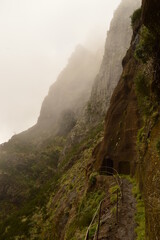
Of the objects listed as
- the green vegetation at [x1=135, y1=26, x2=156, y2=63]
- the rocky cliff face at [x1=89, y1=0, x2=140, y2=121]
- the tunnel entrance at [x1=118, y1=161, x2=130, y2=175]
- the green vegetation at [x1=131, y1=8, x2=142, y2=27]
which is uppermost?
the rocky cliff face at [x1=89, y1=0, x2=140, y2=121]

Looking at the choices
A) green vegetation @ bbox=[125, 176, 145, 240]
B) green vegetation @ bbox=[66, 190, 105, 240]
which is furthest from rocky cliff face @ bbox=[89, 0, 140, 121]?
green vegetation @ bbox=[125, 176, 145, 240]

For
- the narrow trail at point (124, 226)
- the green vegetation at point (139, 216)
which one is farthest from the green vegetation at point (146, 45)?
the narrow trail at point (124, 226)

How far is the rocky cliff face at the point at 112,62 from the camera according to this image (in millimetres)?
65375

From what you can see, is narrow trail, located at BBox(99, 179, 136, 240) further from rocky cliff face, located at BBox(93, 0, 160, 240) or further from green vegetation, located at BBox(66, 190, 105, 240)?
green vegetation, located at BBox(66, 190, 105, 240)

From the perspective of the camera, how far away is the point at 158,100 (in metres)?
10.8

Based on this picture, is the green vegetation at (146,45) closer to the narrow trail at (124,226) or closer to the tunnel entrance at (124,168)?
the narrow trail at (124,226)

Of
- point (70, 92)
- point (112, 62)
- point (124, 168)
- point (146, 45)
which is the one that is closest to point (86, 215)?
point (124, 168)

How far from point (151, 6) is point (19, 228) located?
97.7 feet

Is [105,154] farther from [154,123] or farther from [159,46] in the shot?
[159,46]

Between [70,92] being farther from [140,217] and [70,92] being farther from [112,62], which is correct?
[140,217]

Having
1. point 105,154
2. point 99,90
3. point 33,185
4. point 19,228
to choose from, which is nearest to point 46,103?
point 99,90

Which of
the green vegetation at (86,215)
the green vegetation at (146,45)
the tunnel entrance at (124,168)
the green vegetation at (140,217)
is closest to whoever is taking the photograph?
the green vegetation at (140,217)

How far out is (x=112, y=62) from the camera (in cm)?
7150

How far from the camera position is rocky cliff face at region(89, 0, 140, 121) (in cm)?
6538
